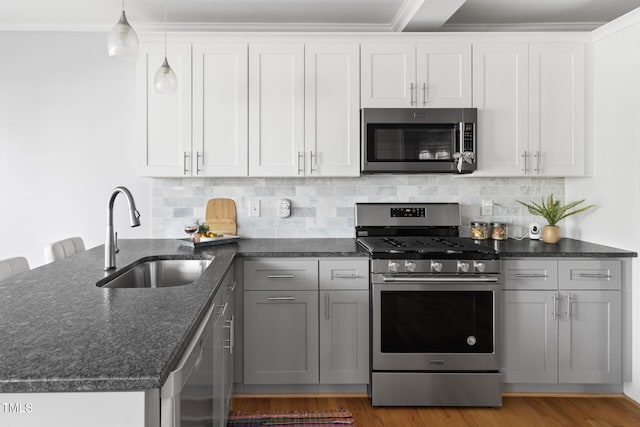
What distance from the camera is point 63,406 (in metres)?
0.93

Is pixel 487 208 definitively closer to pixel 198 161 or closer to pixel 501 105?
pixel 501 105

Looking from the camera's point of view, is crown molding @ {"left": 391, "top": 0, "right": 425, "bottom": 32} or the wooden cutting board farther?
the wooden cutting board

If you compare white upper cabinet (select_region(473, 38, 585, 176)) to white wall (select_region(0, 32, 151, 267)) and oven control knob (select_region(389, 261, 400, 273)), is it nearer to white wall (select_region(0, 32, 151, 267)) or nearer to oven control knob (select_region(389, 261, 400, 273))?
oven control knob (select_region(389, 261, 400, 273))

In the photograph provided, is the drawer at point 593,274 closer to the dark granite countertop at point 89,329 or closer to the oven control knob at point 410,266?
the oven control knob at point 410,266

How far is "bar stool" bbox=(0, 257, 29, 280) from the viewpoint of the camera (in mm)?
1991

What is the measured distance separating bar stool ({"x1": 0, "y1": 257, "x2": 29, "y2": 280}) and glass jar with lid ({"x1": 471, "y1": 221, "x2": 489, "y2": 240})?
2.76m

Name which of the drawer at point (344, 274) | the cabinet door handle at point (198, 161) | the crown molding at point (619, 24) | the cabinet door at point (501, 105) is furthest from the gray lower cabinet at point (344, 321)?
the crown molding at point (619, 24)

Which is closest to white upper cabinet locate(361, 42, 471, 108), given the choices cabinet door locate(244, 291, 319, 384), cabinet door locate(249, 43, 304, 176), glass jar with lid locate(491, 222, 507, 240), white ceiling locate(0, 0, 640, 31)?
white ceiling locate(0, 0, 640, 31)

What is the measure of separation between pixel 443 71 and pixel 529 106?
0.63 m

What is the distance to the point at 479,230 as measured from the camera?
10.5 ft

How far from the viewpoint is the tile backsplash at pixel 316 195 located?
131 inches

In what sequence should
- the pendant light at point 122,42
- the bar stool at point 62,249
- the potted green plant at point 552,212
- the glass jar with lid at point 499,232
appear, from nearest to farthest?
the pendant light at point 122,42 → the bar stool at point 62,249 → the potted green plant at point 552,212 → the glass jar with lid at point 499,232

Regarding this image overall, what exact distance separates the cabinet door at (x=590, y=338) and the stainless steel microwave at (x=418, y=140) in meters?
1.06

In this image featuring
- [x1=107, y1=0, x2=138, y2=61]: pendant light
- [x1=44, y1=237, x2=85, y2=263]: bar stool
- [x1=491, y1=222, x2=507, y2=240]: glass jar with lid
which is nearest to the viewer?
[x1=107, y1=0, x2=138, y2=61]: pendant light
